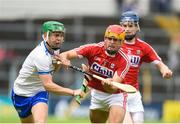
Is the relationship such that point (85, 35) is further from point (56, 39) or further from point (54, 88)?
point (54, 88)

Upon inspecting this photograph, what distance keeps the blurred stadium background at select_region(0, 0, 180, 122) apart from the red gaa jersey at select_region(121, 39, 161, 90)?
28.7 feet

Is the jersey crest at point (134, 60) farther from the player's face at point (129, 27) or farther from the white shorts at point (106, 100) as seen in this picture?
the white shorts at point (106, 100)

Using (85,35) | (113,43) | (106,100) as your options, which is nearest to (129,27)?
(113,43)

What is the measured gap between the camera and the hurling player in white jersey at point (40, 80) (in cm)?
1066

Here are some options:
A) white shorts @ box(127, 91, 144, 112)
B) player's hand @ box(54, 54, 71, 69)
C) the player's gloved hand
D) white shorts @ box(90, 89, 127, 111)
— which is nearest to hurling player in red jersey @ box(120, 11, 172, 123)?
white shorts @ box(127, 91, 144, 112)

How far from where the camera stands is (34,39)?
74.8 feet

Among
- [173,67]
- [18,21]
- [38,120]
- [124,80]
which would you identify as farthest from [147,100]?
[38,120]

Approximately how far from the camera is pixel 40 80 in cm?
1112

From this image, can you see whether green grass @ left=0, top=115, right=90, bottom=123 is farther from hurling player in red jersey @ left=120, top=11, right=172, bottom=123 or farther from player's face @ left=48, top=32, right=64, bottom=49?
player's face @ left=48, top=32, right=64, bottom=49

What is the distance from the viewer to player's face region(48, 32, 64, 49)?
10752 millimetres

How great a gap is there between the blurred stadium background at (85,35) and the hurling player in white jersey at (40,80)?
9242mm

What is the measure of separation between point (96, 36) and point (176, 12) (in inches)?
119

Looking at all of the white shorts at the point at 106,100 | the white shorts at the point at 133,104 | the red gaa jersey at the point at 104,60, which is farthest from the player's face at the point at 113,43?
the white shorts at the point at 133,104

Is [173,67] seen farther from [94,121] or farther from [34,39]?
[94,121]
